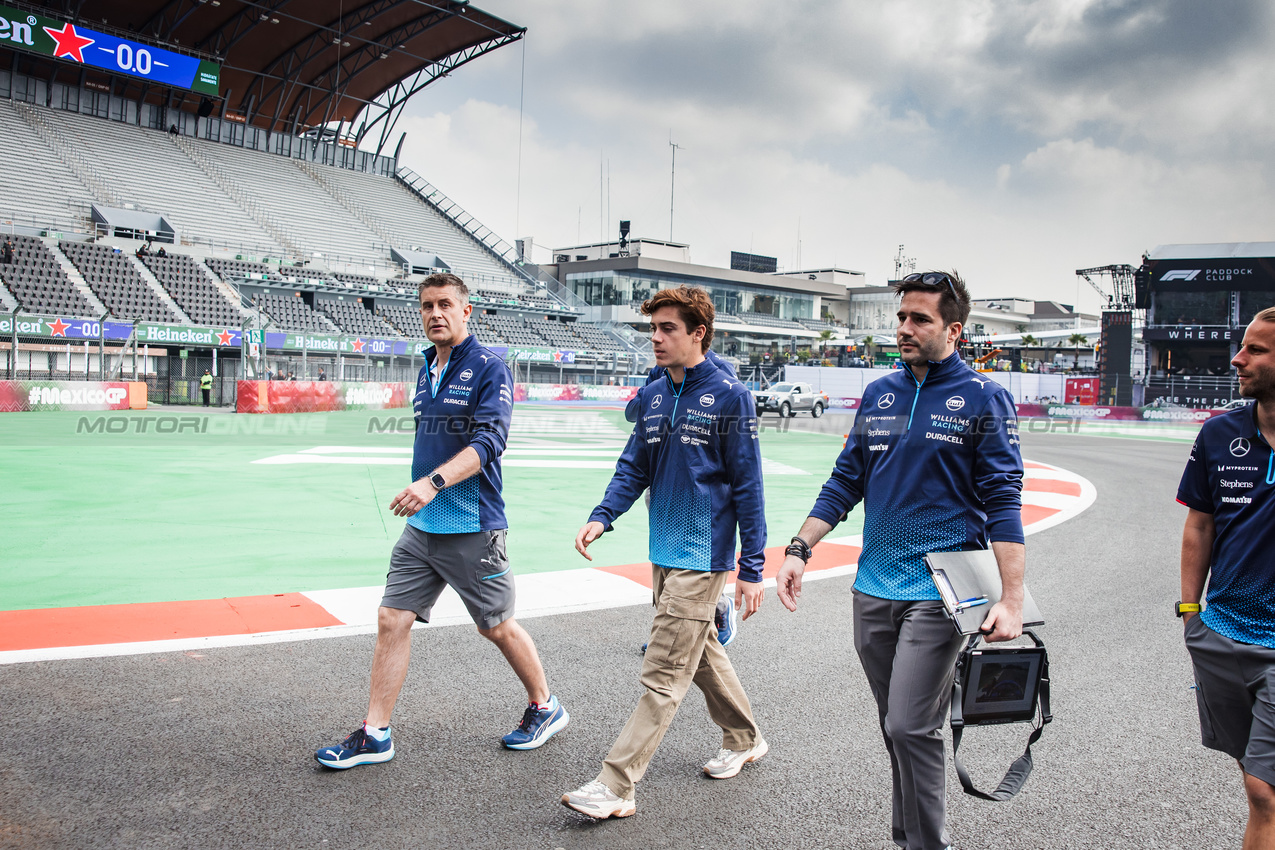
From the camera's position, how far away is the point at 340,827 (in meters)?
3.00

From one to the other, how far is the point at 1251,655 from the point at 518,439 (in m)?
17.2

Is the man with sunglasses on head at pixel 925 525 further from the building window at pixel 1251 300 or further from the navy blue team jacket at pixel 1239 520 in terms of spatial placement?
the building window at pixel 1251 300

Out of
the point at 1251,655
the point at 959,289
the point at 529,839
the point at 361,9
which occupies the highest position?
the point at 361,9

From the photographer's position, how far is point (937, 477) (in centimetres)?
283

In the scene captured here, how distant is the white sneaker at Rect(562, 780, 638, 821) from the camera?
307cm

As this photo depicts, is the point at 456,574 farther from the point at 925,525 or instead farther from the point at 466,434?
the point at 925,525

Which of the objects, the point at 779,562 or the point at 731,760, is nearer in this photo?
the point at 731,760

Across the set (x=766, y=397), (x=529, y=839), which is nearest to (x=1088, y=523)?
(x=529, y=839)

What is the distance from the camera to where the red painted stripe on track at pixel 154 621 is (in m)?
4.91

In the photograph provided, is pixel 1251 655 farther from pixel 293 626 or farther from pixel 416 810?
pixel 293 626

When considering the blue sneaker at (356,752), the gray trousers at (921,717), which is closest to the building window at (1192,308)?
the gray trousers at (921,717)

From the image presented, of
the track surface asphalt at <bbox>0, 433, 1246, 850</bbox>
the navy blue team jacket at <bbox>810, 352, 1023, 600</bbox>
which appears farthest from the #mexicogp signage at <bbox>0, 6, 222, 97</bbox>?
the navy blue team jacket at <bbox>810, 352, 1023, 600</bbox>

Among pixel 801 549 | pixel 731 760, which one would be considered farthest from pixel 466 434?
pixel 731 760

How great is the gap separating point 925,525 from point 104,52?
1905 inches
